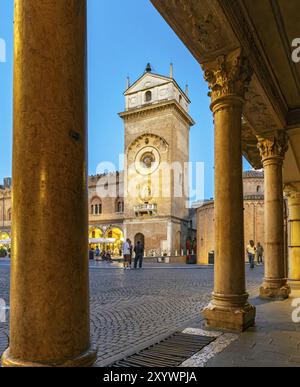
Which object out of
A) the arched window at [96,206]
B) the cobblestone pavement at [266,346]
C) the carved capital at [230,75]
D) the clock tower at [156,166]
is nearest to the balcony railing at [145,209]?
the clock tower at [156,166]

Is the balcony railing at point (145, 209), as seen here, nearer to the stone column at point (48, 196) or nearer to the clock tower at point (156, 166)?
the clock tower at point (156, 166)

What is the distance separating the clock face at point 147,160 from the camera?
42191 millimetres

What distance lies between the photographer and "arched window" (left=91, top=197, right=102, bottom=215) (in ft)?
159

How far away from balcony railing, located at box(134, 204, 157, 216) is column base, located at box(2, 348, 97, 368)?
39032mm

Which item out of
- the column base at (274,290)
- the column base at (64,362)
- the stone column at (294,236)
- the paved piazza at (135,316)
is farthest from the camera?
the stone column at (294,236)

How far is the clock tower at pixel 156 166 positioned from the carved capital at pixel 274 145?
32237 mm

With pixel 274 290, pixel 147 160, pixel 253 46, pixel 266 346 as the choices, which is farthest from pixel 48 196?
pixel 147 160

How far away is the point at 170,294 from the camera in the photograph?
909 cm

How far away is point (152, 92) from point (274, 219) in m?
37.4

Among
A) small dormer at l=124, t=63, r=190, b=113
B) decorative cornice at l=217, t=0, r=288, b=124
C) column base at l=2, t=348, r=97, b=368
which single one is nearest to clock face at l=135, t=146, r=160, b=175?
small dormer at l=124, t=63, r=190, b=113

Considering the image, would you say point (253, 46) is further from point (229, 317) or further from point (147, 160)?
point (147, 160)
